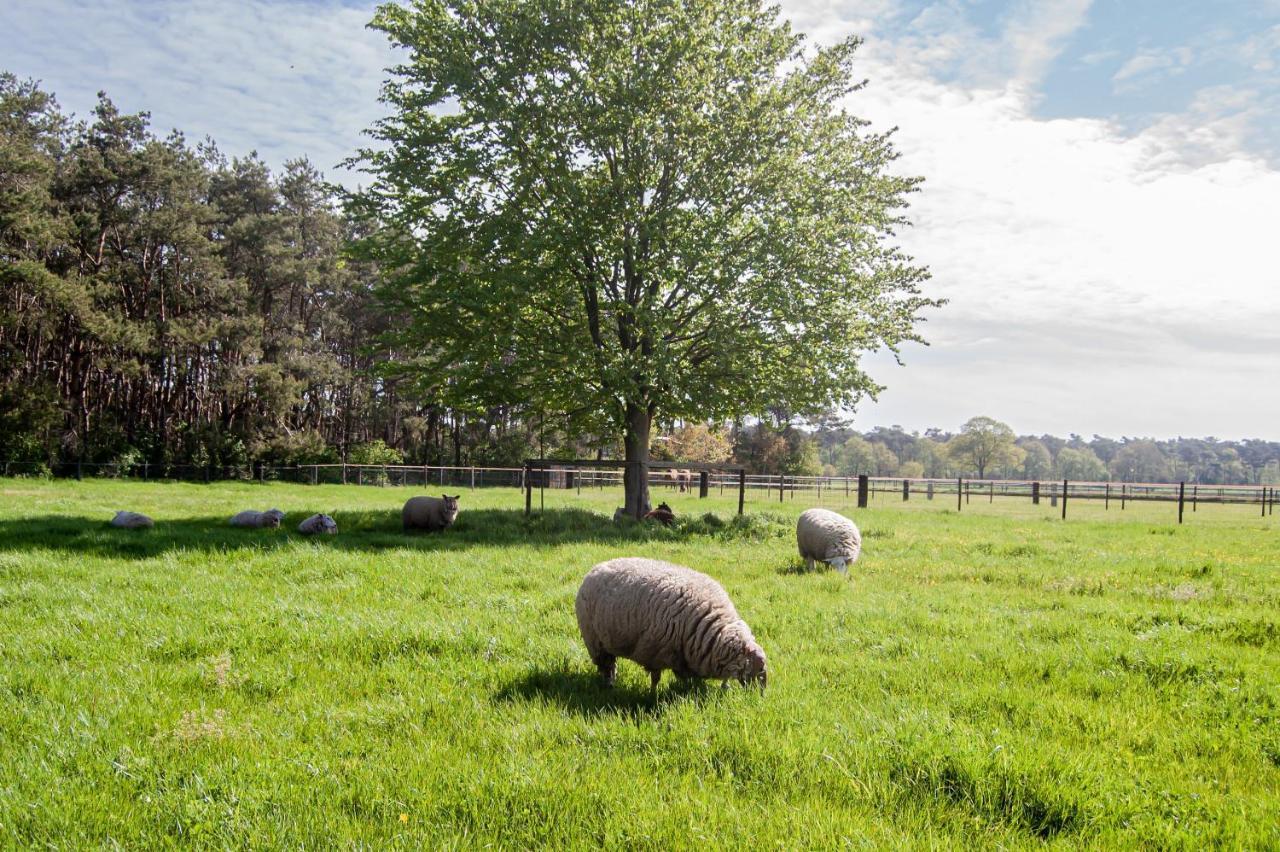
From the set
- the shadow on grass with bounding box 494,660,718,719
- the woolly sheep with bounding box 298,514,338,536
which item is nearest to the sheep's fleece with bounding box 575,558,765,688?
the shadow on grass with bounding box 494,660,718,719

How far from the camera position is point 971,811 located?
12.7ft

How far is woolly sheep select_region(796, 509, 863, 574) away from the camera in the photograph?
11.7m

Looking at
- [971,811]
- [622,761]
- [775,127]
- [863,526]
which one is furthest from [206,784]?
[775,127]

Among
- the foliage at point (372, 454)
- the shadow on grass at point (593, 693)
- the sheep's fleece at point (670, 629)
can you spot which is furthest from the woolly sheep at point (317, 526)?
the foliage at point (372, 454)

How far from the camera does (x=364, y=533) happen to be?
15.3m

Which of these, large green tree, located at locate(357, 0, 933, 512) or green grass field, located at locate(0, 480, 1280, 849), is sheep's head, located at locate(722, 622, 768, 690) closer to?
green grass field, located at locate(0, 480, 1280, 849)

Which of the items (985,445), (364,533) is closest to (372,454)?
(364,533)

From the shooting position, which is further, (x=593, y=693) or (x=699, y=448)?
(x=699, y=448)

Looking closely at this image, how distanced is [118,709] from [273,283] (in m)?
42.6

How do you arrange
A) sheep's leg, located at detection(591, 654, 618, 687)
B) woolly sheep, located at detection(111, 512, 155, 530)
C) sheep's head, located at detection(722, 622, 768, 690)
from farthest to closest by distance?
1. woolly sheep, located at detection(111, 512, 155, 530)
2. sheep's leg, located at detection(591, 654, 618, 687)
3. sheep's head, located at detection(722, 622, 768, 690)

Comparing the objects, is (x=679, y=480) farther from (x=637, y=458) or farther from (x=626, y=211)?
Answer: (x=626, y=211)

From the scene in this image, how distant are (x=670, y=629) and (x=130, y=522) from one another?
45.0ft

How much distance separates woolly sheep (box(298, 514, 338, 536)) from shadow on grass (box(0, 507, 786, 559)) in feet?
0.61

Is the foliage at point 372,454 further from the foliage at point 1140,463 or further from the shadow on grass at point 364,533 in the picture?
the foliage at point 1140,463
